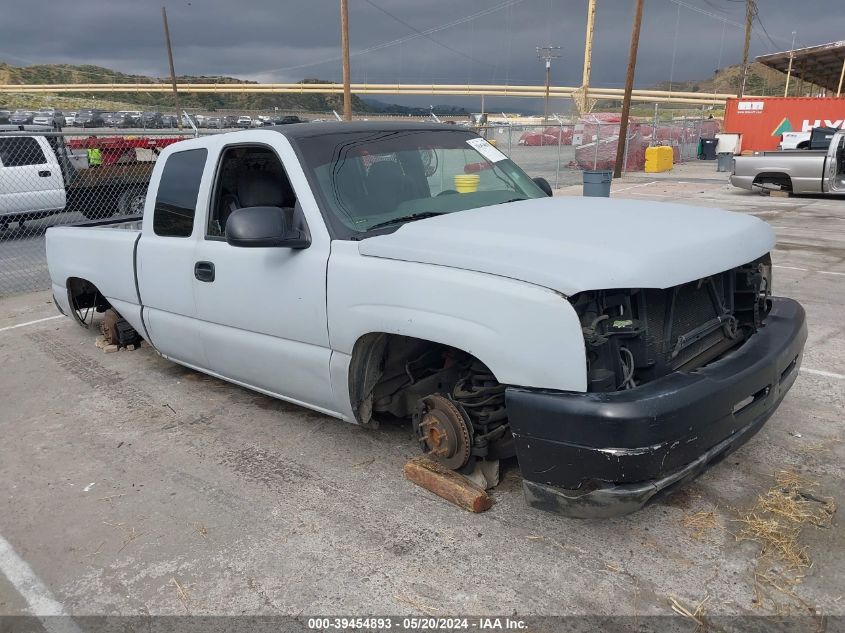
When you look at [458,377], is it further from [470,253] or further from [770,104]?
[770,104]

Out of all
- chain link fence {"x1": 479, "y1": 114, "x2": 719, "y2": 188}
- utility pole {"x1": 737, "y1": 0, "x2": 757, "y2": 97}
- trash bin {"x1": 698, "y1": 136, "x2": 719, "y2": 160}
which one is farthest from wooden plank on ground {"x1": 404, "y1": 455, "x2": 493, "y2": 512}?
utility pole {"x1": 737, "y1": 0, "x2": 757, "y2": 97}

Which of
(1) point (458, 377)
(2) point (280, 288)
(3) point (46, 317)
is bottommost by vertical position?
(3) point (46, 317)

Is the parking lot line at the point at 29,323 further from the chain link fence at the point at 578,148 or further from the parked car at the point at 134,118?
the parked car at the point at 134,118

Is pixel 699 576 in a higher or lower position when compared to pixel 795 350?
lower

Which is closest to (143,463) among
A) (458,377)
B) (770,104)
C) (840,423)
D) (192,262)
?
(192,262)

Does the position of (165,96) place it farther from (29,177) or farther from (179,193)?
(179,193)

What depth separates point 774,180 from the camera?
15648 mm

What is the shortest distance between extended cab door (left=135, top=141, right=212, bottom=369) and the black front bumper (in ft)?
8.30

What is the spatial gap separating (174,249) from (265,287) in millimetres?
997

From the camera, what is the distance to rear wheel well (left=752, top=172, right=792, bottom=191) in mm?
15359

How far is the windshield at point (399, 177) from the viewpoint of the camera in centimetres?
351

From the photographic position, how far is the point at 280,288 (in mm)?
3615

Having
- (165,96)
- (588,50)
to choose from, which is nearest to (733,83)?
(588,50)

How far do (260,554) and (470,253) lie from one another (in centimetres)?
162
